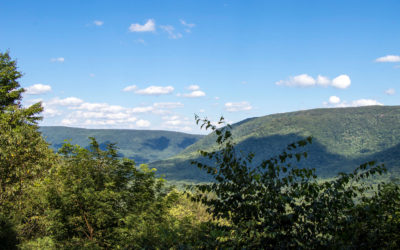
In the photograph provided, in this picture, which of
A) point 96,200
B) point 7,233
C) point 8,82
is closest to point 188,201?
point 96,200

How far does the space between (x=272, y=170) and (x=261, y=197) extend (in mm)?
630

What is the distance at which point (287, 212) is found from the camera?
23.9ft

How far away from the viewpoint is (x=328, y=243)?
6.70 metres

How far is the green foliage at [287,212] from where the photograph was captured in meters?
6.77

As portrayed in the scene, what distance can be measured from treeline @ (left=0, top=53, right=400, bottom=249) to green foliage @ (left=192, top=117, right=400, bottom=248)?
2 cm

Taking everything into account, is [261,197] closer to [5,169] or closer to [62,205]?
[62,205]

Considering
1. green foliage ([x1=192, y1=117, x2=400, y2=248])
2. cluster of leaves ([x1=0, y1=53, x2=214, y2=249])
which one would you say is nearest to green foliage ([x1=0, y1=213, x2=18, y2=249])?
cluster of leaves ([x1=0, y1=53, x2=214, y2=249])

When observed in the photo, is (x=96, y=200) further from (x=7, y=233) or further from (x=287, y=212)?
(x=287, y=212)

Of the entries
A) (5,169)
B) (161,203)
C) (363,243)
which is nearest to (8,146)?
(5,169)

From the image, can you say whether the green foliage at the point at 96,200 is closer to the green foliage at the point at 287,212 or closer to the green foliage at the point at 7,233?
the green foliage at the point at 7,233

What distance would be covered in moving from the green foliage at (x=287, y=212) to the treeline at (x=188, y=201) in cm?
2

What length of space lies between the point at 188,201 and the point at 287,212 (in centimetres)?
1538

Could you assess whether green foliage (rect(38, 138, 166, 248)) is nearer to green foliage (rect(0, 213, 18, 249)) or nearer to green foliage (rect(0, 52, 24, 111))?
green foliage (rect(0, 213, 18, 249))

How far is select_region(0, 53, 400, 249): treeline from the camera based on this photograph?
694 centimetres
